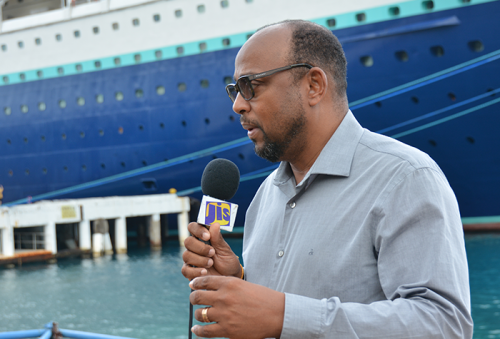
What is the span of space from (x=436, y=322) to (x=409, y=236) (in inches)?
6.7

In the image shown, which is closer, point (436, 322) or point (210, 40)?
point (436, 322)

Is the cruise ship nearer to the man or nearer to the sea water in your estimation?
the sea water

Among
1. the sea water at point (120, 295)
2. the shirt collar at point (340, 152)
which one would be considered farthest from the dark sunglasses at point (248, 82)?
the sea water at point (120, 295)

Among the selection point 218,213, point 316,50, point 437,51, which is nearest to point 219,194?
point 218,213

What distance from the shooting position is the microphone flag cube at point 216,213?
145cm

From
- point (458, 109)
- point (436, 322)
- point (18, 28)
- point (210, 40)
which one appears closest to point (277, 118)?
point (436, 322)

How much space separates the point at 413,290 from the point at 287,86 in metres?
0.58

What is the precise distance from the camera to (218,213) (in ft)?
4.85

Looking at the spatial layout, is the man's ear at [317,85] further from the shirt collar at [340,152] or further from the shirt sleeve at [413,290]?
the shirt sleeve at [413,290]

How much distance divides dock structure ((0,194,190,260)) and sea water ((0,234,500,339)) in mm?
847

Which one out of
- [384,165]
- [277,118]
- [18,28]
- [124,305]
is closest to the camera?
[384,165]

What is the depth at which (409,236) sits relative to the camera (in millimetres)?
1104

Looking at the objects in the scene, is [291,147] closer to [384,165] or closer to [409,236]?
[384,165]

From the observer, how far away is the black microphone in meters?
1.47
